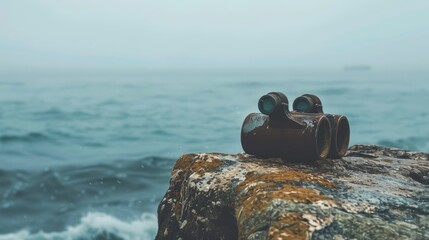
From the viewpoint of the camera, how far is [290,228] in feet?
9.48

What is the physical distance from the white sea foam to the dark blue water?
0.07 ft

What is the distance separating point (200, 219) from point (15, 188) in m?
11.5

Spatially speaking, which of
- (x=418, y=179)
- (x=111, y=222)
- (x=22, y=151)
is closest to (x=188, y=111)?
(x=22, y=151)

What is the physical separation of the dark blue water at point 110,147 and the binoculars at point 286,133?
22.7 feet

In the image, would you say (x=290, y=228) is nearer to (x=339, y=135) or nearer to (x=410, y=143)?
(x=339, y=135)

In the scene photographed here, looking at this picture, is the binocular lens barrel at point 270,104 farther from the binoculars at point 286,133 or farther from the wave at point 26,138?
the wave at point 26,138

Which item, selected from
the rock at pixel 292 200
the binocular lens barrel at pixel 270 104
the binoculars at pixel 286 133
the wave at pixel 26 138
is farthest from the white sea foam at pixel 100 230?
the wave at pixel 26 138

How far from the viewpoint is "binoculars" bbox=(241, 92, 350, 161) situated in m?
4.17

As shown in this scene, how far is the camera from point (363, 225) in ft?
9.59

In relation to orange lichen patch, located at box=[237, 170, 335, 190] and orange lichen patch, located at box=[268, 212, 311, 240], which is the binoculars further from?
orange lichen patch, located at box=[268, 212, 311, 240]

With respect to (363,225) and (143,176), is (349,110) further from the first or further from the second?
(363,225)

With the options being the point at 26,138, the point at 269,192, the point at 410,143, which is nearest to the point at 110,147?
the point at 26,138

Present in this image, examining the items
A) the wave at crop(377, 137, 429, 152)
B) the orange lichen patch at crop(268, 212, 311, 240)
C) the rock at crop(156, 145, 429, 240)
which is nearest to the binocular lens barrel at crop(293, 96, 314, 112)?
the rock at crop(156, 145, 429, 240)

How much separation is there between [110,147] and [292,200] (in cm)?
2000
